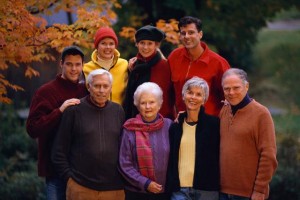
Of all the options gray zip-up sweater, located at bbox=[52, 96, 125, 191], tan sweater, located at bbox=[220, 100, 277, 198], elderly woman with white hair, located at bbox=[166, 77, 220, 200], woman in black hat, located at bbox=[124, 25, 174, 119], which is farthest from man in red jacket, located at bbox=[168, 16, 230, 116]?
gray zip-up sweater, located at bbox=[52, 96, 125, 191]

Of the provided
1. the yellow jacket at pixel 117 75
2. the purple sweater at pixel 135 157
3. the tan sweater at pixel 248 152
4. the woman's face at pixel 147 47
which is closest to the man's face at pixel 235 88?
the tan sweater at pixel 248 152

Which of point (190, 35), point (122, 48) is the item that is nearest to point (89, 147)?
point (190, 35)

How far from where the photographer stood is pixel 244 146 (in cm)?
547

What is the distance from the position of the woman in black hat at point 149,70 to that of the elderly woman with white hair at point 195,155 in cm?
75

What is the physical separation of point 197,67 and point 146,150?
1217mm

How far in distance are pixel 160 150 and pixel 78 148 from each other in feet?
2.37

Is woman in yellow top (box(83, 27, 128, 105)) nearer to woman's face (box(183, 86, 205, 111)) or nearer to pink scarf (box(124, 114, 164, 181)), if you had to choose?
pink scarf (box(124, 114, 164, 181))

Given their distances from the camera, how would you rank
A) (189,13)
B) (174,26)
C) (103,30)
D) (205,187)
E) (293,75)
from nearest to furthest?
(205,187)
(103,30)
(174,26)
(189,13)
(293,75)

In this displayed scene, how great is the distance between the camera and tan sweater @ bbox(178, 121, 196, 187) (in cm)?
559

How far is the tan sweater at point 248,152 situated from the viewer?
5.42m

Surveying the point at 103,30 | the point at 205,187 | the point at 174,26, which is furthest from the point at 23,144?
the point at 205,187

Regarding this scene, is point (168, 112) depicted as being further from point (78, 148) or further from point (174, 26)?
point (174, 26)

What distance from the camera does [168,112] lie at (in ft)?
21.0

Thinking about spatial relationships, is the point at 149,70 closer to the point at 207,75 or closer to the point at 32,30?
the point at 207,75
